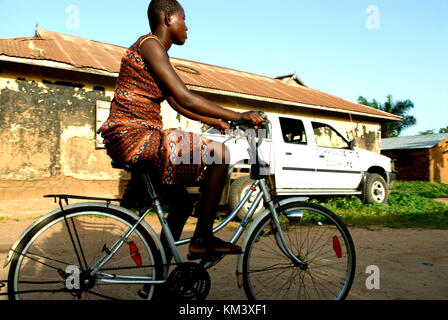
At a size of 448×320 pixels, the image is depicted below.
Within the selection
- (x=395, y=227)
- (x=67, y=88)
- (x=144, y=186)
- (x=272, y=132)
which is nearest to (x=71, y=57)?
(x=67, y=88)

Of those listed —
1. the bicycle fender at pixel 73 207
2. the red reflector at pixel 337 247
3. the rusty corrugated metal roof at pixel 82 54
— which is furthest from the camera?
the rusty corrugated metal roof at pixel 82 54

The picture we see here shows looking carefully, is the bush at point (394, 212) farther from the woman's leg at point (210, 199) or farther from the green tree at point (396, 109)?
the green tree at point (396, 109)

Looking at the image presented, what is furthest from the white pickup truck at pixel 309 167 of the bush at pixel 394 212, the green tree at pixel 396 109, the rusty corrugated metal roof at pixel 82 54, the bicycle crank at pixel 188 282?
the green tree at pixel 396 109

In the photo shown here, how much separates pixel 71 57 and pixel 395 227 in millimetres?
7659

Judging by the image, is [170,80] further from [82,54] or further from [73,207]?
[82,54]

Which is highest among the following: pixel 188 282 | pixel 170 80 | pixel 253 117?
pixel 170 80

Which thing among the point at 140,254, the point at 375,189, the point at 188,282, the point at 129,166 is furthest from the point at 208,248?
the point at 375,189

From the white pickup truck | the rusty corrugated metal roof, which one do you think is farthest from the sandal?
the rusty corrugated metal roof

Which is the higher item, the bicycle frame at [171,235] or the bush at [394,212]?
the bicycle frame at [171,235]

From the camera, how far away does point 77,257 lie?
1.91 metres

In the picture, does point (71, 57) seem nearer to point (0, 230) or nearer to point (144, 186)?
point (0, 230)

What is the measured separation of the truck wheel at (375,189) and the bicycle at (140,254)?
19.3 feet

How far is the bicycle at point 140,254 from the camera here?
72.9 inches

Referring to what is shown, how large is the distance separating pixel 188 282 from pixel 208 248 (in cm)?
22
